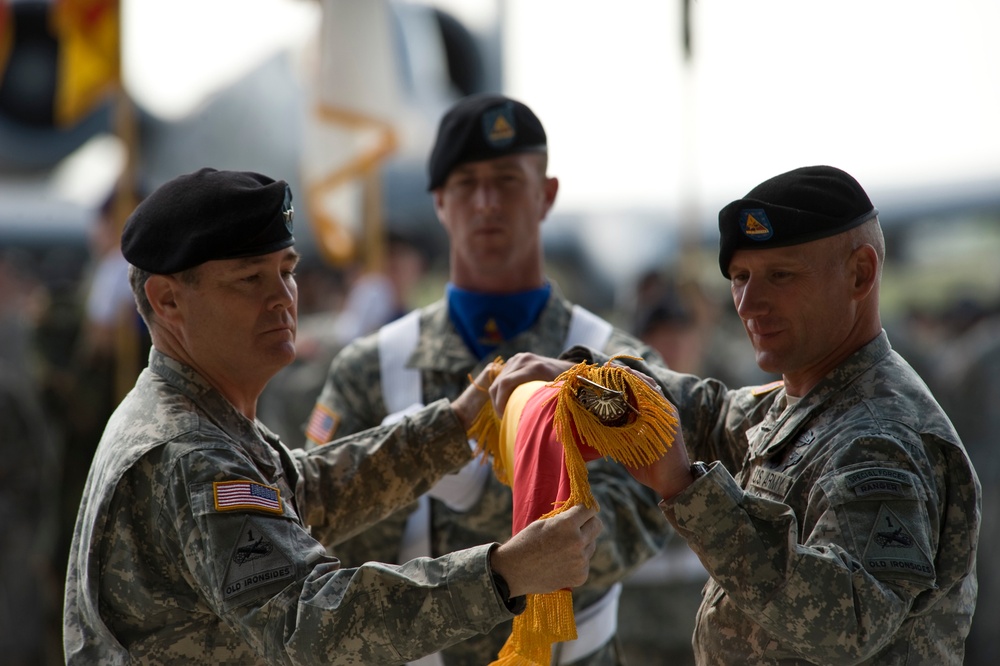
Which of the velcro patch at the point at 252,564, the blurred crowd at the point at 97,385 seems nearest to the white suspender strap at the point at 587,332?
the velcro patch at the point at 252,564

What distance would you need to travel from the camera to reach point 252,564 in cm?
225

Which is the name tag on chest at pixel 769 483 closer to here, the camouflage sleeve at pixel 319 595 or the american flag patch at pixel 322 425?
the camouflage sleeve at pixel 319 595

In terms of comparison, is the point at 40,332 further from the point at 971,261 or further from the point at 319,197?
the point at 971,261

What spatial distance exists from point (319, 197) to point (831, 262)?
19.3 ft

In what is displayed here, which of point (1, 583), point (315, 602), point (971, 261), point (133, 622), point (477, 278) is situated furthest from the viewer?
point (971, 261)

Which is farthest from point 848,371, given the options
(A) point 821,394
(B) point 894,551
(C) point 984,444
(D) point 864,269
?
(C) point 984,444

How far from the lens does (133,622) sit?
241cm

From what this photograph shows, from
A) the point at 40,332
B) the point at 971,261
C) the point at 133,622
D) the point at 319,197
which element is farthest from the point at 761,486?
the point at 971,261

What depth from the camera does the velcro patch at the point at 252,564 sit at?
2.22 meters

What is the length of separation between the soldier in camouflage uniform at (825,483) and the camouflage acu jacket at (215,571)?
0.53 metres

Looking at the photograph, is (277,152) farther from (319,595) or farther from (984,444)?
(319,595)

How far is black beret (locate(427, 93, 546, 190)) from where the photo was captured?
11.9 feet

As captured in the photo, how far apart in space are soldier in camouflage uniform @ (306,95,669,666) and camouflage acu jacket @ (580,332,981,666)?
37.3 inches

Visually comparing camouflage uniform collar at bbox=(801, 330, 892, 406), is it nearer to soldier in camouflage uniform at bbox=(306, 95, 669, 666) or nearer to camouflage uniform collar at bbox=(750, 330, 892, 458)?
camouflage uniform collar at bbox=(750, 330, 892, 458)
